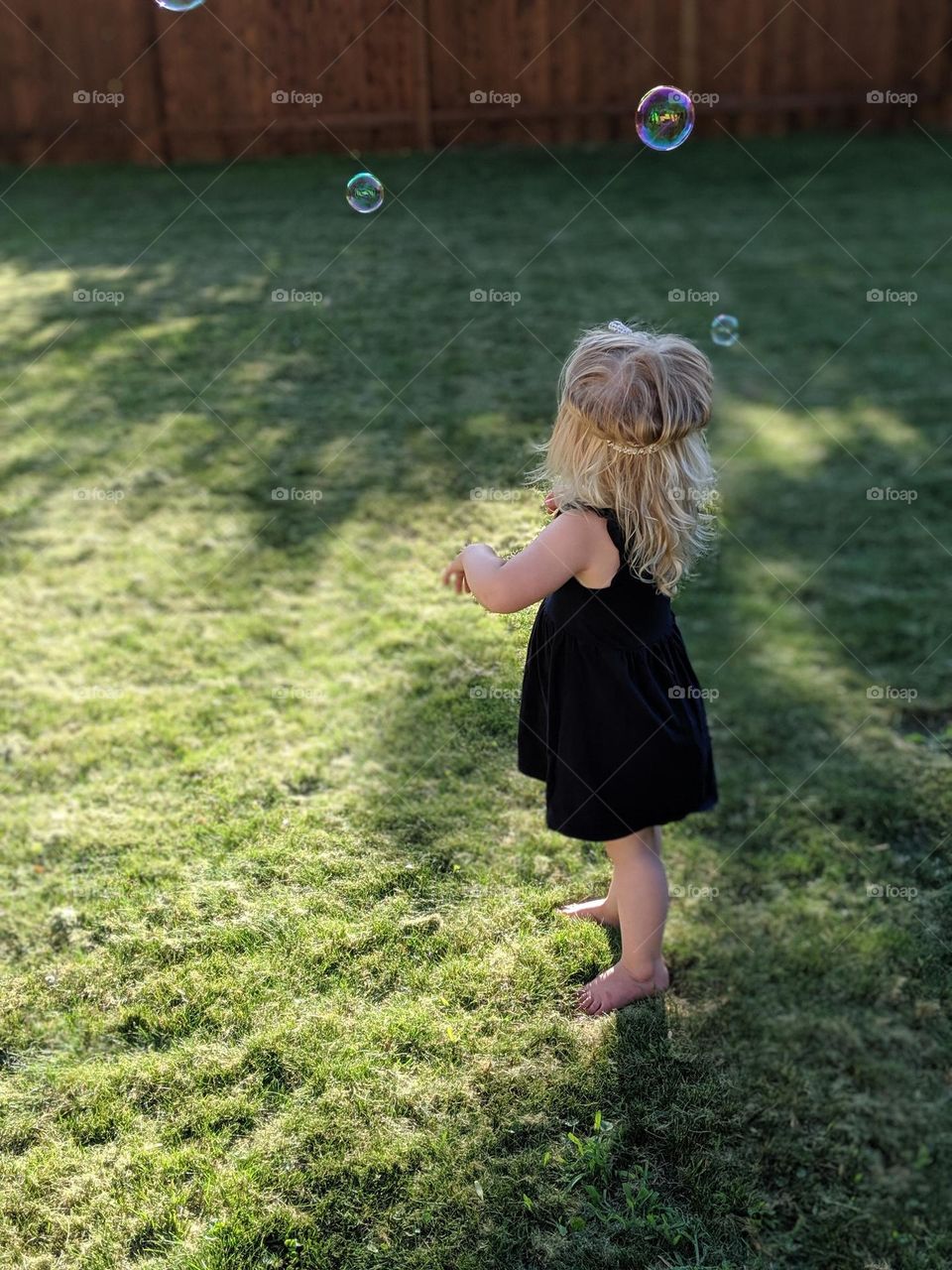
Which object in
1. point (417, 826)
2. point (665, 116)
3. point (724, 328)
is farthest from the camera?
point (724, 328)

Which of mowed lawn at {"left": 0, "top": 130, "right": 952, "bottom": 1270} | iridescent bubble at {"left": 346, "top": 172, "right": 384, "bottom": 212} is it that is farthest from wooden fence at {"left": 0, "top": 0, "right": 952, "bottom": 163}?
iridescent bubble at {"left": 346, "top": 172, "right": 384, "bottom": 212}

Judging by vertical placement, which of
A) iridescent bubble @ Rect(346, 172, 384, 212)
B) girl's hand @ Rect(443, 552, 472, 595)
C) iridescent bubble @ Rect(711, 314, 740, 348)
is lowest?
girl's hand @ Rect(443, 552, 472, 595)

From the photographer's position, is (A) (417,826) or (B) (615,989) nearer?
(B) (615,989)

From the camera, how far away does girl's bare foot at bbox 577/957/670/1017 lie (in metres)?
2.74

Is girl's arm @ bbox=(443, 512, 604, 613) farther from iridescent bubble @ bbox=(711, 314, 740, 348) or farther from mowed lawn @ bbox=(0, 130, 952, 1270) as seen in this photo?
iridescent bubble @ bbox=(711, 314, 740, 348)

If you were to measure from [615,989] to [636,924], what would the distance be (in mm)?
175

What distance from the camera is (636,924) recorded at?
2.71 m

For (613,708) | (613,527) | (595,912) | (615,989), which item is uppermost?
(613,527)

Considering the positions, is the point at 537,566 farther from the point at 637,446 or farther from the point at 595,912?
the point at 595,912

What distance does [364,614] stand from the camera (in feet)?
14.0

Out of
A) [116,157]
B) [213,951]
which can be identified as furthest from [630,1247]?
[116,157]

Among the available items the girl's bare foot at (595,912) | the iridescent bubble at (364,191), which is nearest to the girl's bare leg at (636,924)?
the girl's bare foot at (595,912)

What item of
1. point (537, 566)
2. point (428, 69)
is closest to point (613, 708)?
point (537, 566)

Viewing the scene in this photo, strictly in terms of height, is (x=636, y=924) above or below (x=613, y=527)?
below
